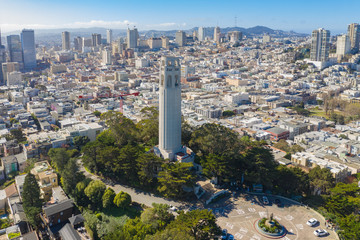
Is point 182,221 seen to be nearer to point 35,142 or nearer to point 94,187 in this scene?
point 94,187

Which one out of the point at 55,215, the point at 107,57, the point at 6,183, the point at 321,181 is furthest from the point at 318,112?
the point at 107,57

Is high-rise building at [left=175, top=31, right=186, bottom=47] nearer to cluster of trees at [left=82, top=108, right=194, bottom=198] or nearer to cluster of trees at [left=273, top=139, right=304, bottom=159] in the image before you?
cluster of trees at [left=273, top=139, right=304, bottom=159]

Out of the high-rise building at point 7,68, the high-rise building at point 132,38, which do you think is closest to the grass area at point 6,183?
the high-rise building at point 7,68

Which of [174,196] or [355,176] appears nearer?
[174,196]

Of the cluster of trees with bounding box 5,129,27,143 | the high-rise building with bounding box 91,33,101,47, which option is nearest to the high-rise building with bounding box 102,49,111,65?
the high-rise building with bounding box 91,33,101,47

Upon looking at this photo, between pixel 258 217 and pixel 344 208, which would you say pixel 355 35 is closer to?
pixel 344 208

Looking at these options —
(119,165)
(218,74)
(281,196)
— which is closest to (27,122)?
(119,165)
